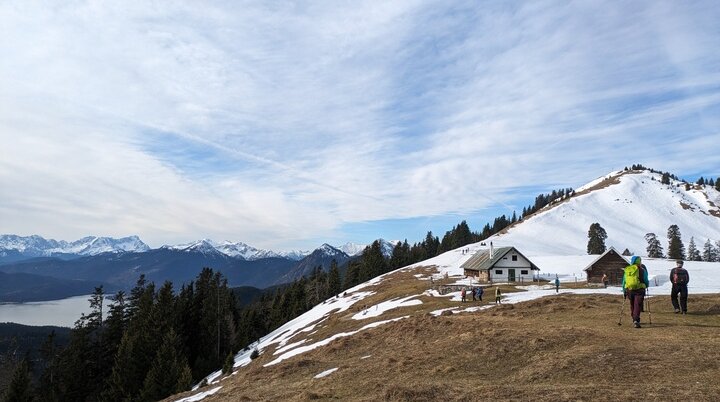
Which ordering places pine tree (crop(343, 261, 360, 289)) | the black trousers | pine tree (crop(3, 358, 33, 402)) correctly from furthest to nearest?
pine tree (crop(343, 261, 360, 289)) < pine tree (crop(3, 358, 33, 402)) < the black trousers

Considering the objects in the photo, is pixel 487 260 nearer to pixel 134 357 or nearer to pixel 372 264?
pixel 372 264

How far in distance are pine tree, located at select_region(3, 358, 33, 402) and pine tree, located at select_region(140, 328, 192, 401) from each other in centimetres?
1492

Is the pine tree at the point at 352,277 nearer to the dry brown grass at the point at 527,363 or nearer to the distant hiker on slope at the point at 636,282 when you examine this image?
the dry brown grass at the point at 527,363

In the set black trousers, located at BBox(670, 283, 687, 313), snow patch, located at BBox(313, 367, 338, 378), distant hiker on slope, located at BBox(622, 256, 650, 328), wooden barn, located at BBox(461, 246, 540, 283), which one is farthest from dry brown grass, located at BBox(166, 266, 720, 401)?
wooden barn, located at BBox(461, 246, 540, 283)

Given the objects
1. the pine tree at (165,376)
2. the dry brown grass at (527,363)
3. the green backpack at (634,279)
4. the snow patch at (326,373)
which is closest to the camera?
the dry brown grass at (527,363)

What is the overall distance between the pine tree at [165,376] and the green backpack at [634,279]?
1646 inches

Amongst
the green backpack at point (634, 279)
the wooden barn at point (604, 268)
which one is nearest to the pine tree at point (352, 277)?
the wooden barn at point (604, 268)

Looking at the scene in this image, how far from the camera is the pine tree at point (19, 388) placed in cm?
4922

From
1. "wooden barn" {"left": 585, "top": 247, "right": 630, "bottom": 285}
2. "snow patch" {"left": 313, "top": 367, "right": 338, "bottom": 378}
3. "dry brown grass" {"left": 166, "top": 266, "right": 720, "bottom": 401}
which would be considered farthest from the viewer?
"wooden barn" {"left": 585, "top": 247, "right": 630, "bottom": 285}

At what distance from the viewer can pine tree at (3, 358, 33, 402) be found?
161ft

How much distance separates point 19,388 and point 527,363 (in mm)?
60661

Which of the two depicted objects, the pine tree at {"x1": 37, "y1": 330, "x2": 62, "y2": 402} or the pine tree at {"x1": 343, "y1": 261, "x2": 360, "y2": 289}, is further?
the pine tree at {"x1": 343, "y1": 261, "x2": 360, "y2": 289}

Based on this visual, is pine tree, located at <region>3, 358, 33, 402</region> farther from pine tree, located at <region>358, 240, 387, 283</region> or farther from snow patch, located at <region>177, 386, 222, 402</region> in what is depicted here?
pine tree, located at <region>358, 240, 387, 283</region>

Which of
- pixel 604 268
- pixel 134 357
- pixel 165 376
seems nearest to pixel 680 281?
pixel 604 268
